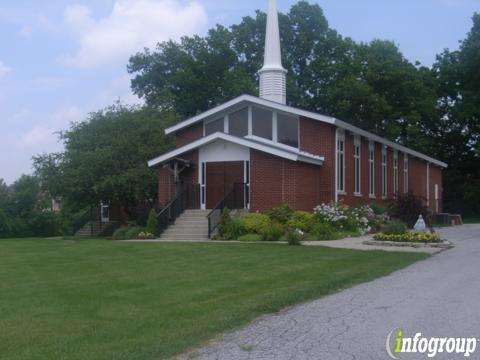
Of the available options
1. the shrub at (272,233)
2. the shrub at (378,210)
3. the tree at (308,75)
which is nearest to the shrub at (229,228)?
the shrub at (272,233)

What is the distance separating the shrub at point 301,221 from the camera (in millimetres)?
23391

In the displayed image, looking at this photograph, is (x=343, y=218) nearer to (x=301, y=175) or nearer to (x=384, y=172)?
(x=301, y=175)

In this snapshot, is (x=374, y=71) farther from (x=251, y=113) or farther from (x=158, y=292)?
(x=158, y=292)

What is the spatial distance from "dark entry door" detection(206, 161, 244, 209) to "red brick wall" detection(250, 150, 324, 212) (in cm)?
91

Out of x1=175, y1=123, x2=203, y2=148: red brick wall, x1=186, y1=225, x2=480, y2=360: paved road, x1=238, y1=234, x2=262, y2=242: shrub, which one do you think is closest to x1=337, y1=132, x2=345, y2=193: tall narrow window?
x1=175, y1=123, x2=203, y2=148: red brick wall

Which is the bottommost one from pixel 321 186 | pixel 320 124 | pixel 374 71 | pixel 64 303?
pixel 64 303

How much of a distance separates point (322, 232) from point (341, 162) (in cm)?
661

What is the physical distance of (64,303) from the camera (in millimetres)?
10375

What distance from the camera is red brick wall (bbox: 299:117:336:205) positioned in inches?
1090

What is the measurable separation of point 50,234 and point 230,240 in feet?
71.9

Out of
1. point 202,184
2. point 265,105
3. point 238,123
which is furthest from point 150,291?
point 238,123

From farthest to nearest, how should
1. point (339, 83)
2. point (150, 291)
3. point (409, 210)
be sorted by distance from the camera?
point (339, 83), point (409, 210), point (150, 291)

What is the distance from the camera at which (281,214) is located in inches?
949

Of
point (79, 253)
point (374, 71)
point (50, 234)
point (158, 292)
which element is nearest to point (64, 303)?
point (158, 292)
